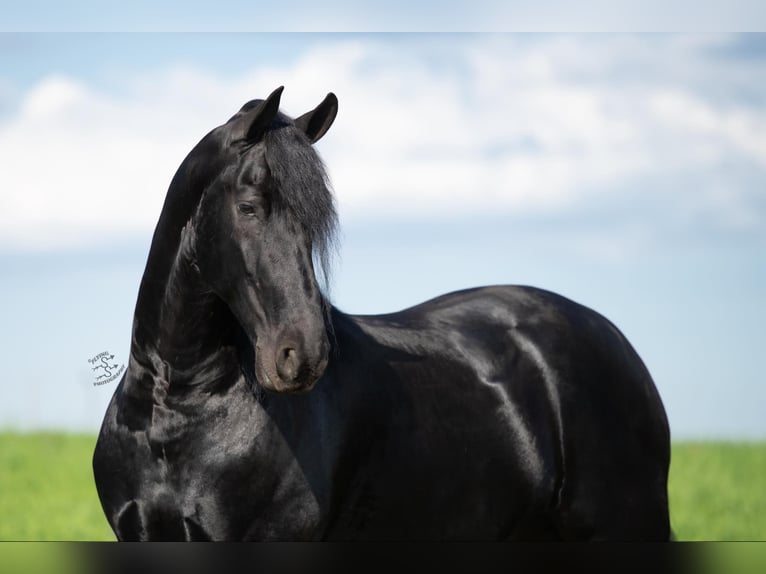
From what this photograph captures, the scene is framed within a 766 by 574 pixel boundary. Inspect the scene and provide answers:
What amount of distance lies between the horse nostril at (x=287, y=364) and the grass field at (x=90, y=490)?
503cm

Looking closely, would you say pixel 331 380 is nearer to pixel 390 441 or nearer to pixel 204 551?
pixel 390 441

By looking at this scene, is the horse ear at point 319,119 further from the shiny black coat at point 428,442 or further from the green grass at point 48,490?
the green grass at point 48,490

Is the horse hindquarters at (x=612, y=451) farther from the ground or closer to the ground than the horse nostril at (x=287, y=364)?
closer to the ground

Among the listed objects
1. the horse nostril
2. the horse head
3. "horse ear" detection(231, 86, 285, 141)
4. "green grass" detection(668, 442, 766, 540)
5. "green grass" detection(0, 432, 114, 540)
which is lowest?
"green grass" detection(668, 442, 766, 540)

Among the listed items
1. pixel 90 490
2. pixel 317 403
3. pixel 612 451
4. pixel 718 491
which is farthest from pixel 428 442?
pixel 718 491

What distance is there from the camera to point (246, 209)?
2.91 metres

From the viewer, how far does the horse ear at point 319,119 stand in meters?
3.21

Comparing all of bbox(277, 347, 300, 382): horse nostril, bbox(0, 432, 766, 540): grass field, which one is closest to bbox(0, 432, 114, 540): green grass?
bbox(0, 432, 766, 540): grass field

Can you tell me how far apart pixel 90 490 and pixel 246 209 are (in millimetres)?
6140

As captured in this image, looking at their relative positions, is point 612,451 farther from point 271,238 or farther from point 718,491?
point 718,491

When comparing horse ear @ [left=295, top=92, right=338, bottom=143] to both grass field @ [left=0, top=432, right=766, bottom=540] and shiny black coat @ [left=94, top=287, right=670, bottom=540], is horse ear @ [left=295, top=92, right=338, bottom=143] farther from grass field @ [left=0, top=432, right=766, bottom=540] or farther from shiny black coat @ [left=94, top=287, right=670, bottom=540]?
grass field @ [left=0, top=432, right=766, bottom=540]

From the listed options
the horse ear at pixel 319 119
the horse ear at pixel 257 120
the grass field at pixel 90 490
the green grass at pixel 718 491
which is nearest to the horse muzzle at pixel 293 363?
the horse ear at pixel 257 120

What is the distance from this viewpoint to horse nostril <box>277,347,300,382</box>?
2760 mm

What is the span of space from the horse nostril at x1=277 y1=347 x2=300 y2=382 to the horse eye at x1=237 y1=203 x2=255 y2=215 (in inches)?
17.3
